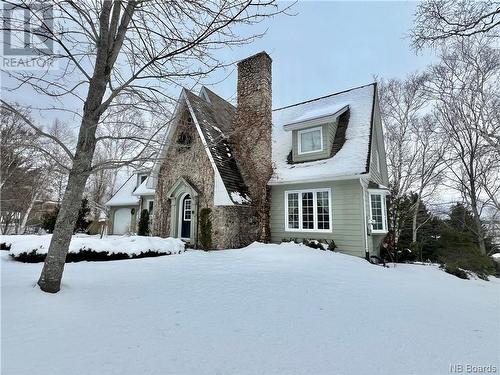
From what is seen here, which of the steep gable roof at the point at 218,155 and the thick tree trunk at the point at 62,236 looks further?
the steep gable roof at the point at 218,155

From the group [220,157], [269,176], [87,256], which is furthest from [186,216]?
[87,256]

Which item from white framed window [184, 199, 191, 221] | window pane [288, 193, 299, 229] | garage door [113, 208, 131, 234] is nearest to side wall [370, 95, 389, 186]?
window pane [288, 193, 299, 229]

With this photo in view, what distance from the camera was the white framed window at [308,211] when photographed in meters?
10.7

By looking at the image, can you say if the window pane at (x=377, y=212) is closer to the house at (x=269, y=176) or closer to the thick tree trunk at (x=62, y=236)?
the house at (x=269, y=176)

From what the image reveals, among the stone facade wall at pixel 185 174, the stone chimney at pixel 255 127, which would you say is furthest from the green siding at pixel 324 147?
the stone facade wall at pixel 185 174

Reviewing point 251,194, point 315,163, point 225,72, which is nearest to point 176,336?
point 225,72

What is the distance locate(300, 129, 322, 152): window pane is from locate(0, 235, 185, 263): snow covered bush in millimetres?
6976

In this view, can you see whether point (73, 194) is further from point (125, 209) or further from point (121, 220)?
point (121, 220)

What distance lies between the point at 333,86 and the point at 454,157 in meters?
11.3

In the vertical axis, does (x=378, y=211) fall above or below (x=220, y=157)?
below

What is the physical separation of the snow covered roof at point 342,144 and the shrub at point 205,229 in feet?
10.5

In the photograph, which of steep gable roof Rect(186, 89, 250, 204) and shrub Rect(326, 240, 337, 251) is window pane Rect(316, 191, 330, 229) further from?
steep gable roof Rect(186, 89, 250, 204)

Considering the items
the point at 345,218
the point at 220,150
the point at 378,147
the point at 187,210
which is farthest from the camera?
the point at 378,147

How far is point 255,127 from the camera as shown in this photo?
12195 mm
